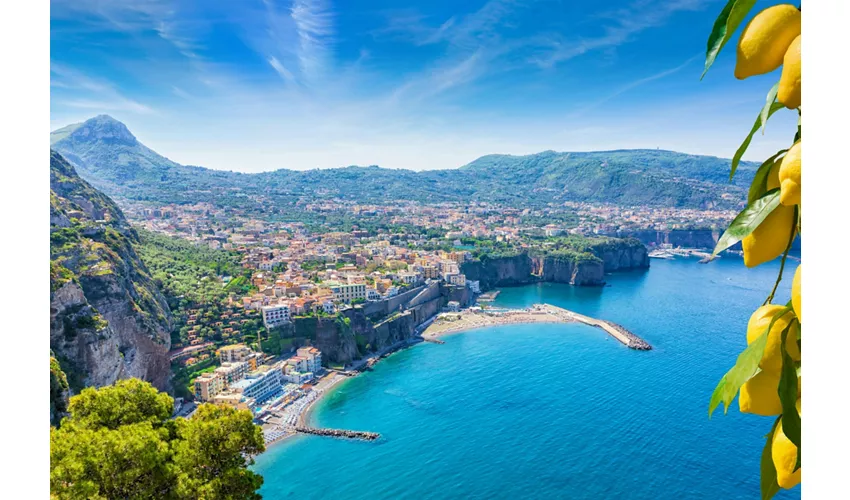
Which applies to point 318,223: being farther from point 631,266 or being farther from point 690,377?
point 690,377

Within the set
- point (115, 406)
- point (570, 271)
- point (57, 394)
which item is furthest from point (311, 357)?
point (570, 271)

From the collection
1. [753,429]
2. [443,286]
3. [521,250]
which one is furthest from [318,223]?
[753,429]

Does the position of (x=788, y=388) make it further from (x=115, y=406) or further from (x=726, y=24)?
(x=115, y=406)

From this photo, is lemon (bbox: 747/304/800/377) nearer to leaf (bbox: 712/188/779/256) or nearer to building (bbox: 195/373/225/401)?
leaf (bbox: 712/188/779/256)

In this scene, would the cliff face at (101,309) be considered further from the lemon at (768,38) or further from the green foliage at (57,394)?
the lemon at (768,38)

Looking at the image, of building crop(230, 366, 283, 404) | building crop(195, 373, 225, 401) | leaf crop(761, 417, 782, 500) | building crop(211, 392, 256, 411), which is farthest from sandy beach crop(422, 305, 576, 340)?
leaf crop(761, 417, 782, 500)
